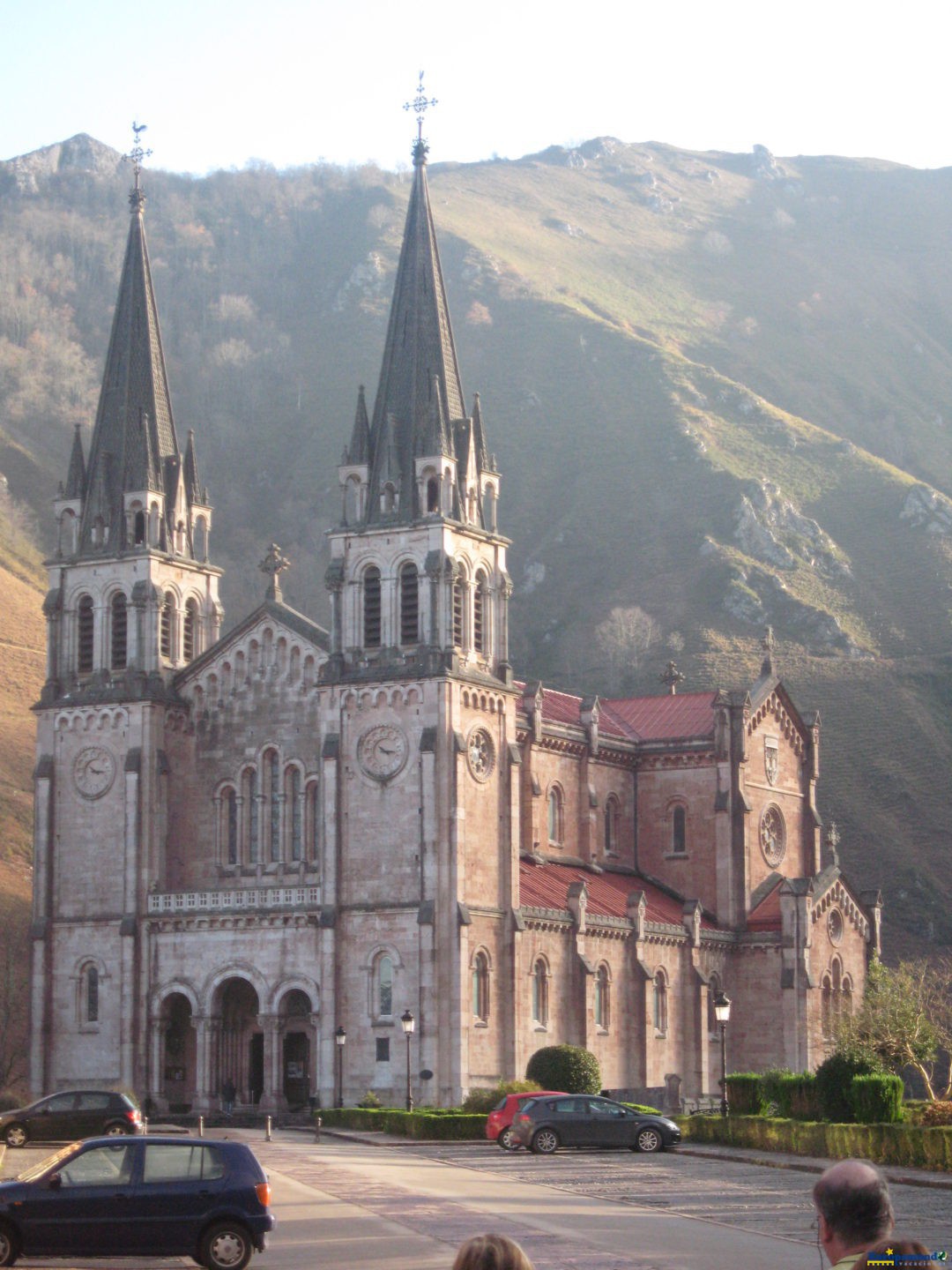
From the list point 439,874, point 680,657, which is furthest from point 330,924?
point 680,657

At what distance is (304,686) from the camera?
79.5 metres

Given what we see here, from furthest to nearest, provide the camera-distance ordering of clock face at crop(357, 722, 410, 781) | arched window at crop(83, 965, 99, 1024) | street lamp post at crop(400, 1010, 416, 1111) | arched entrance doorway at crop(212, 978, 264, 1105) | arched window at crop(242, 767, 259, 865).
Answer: arched window at crop(242, 767, 259, 865)
arched window at crop(83, 965, 99, 1024)
arched entrance doorway at crop(212, 978, 264, 1105)
clock face at crop(357, 722, 410, 781)
street lamp post at crop(400, 1010, 416, 1111)

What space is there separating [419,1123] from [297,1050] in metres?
16.3

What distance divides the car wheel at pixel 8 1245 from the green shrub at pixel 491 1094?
35.3 meters

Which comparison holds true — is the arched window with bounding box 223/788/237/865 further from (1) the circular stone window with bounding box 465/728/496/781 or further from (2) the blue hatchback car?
(2) the blue hatchback car

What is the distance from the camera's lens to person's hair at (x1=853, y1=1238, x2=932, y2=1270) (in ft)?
39.3

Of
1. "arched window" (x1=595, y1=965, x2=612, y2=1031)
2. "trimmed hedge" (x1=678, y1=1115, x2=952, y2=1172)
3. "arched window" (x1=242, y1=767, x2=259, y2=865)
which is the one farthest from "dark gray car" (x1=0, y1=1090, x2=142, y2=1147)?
"arched window" (x1=595, y1=965, x2=612, y2=1031)

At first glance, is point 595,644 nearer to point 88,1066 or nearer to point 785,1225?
point 88,1066

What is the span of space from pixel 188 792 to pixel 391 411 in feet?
52.1

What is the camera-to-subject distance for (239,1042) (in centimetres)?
7731

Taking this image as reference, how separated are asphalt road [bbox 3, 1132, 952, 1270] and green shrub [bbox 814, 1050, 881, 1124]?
324 cm

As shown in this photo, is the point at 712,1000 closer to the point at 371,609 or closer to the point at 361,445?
the point at 371,609

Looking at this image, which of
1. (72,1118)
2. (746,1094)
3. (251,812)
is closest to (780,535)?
(251,812)

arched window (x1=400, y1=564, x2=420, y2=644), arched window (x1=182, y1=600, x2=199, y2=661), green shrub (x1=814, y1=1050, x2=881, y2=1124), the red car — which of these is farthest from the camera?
arched window (x1=182, y1=600, x2=199, y2=661)
